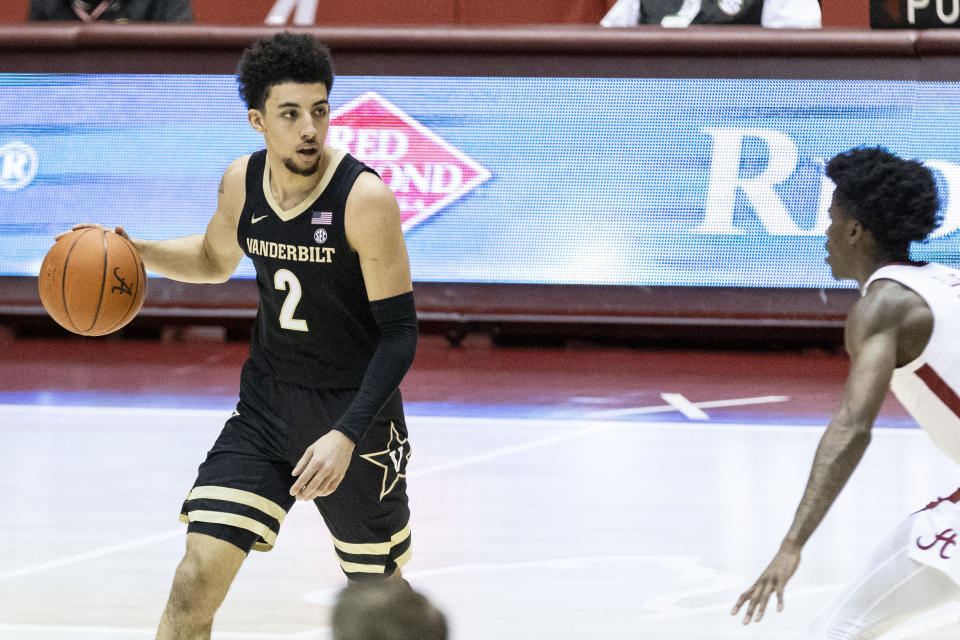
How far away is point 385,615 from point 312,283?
6.73 feet

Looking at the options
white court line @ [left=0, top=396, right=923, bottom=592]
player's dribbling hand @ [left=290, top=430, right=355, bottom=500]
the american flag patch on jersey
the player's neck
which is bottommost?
white court line @ [left=0, top=396, right=923, bottom=592]

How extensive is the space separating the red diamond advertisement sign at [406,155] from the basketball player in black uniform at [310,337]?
464cm

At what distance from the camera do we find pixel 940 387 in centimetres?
288

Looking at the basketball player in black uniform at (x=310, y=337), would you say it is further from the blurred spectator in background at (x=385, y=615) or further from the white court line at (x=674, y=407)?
the white court line at (x=674, y=407)

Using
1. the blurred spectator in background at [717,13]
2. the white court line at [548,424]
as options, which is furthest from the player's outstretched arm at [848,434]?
the blurred spectator in background at [717,13]

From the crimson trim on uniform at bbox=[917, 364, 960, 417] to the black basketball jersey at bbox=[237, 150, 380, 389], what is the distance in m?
1.40

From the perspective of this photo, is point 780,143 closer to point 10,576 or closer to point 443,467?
point 443,467

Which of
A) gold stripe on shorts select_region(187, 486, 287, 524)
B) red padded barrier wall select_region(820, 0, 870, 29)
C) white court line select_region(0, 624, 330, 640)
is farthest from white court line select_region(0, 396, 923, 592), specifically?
red padded barrier wall select_region(820, 0, 870, 29)

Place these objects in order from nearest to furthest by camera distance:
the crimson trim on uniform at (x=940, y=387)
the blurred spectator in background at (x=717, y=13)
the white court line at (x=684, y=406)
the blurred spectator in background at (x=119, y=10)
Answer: the crimson trim on uniform at (x=940, y=387) → the white court line at (x=684, y=406) → the blurred spectator in background at (x=717, y=13) → the blurred spectator in background at (x=119, y=10)

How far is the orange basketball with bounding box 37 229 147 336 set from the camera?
152 inches

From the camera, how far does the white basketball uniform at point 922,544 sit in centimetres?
280

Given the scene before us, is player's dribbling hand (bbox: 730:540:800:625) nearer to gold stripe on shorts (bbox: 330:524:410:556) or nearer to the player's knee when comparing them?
gold stripe on shorts (bbox: 330:524:410:556)

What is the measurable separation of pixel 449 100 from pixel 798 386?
109 inches

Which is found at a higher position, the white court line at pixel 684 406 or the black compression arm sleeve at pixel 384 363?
the black compression arm sleeve at pixel 384 363
